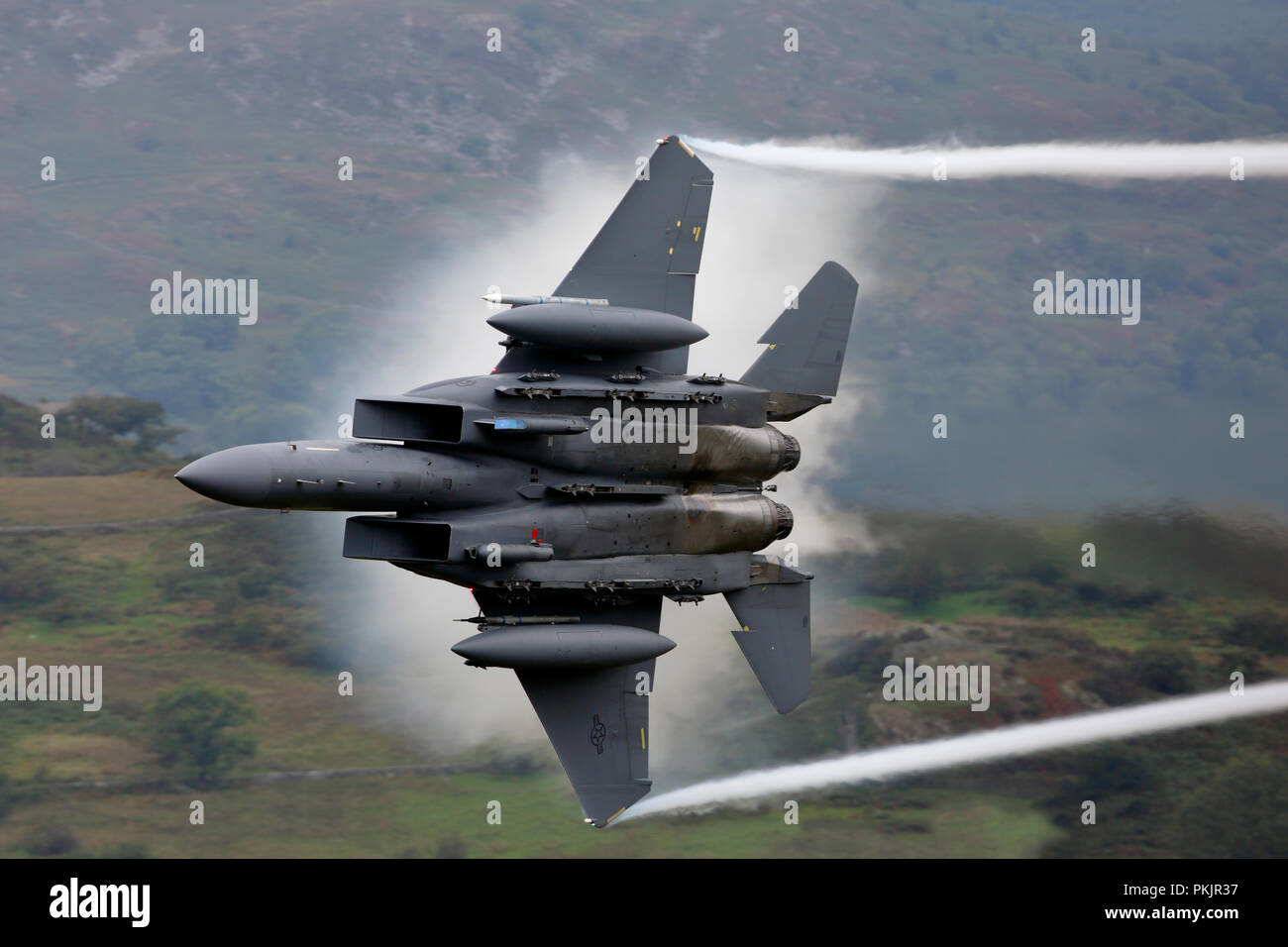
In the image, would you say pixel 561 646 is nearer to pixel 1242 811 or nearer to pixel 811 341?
pixel 811 341

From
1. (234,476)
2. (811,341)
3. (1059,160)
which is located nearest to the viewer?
(234,476)

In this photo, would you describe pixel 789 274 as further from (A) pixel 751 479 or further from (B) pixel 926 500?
(A) pixel 751 479

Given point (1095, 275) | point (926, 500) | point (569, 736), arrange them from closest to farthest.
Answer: point (569, 736) < point (926, 500) < point (1095, 275)

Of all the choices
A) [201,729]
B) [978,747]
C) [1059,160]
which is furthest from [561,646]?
[201,729]

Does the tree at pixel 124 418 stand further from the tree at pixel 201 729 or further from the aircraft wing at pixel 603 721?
the aircraft wing at pixel 603 721

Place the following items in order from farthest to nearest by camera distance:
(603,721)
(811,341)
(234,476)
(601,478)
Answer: (811,341), (603,721), (601,478), (234,476)

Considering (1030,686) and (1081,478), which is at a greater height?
(1081,478)

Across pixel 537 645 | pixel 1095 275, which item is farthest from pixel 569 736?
pixel 1095 275
